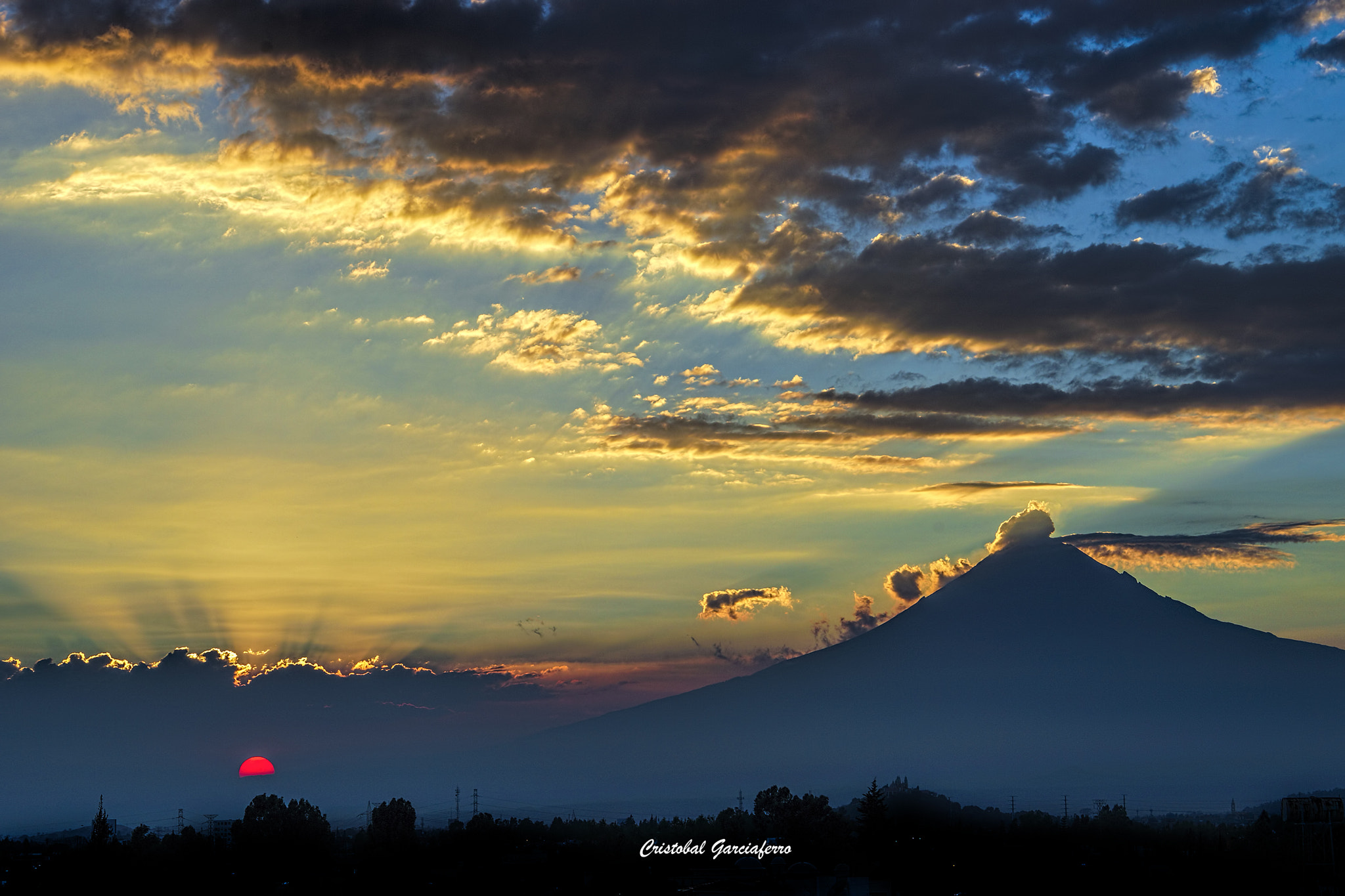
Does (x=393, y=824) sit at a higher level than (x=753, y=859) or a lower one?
lower

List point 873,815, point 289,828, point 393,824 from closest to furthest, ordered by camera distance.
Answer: point 873,815
point 393,824
point 289,828

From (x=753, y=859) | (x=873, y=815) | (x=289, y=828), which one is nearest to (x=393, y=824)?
(x=289, y=828)

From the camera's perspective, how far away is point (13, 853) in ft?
631

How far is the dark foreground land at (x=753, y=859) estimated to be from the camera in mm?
117875

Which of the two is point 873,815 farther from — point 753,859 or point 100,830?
point 100,830

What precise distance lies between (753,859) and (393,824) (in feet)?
267

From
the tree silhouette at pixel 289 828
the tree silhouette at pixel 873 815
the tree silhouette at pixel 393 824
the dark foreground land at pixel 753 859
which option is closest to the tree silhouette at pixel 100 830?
the dark foreground land at pixel 753 859

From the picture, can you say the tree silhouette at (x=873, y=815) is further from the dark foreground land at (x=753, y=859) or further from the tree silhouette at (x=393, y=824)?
the tree silhouette at (x=393, y=824)

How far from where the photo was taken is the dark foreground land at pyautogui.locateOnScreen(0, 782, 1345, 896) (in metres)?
118

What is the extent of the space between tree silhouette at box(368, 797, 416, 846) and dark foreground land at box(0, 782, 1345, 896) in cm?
39

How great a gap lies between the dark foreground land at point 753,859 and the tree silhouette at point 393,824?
1.28ft

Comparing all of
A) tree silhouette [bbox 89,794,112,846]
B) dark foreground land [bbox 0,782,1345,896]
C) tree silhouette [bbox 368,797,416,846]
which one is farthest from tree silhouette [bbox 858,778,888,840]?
tree silhouette [bbox 89,794,112,846]

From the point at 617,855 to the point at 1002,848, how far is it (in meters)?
49.1

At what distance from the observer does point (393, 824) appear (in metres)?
180
